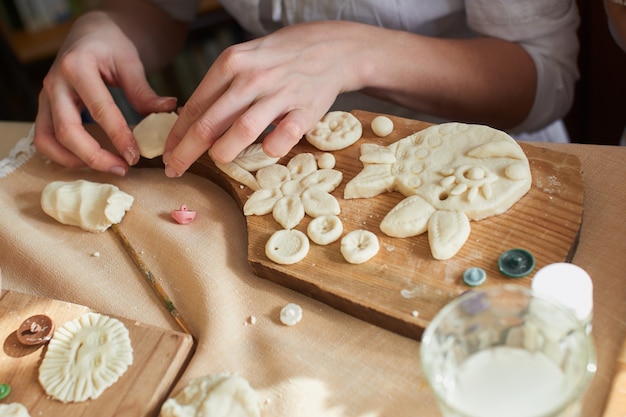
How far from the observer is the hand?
3.29 ft

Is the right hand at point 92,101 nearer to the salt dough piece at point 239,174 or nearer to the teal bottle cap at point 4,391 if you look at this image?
the salt dough piece at point 239,174

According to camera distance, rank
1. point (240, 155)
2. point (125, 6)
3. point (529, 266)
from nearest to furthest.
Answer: point (529, 266) → point (240, 155) → point (125, 6)

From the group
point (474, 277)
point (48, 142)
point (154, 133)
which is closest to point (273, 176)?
point (154, 133)

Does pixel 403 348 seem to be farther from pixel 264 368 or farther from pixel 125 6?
pixel 125 6

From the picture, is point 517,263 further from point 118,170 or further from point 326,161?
point 118,170

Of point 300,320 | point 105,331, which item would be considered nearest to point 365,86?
point 300,320

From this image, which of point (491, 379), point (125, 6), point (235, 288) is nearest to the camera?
point (491, 379)

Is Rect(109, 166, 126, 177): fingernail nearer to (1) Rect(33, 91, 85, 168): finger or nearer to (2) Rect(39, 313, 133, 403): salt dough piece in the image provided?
(1) Rect(33, 91, 85, 168): finger

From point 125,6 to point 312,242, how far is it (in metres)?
0.99

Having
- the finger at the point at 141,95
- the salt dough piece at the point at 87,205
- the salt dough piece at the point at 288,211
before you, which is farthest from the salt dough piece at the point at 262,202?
the finger at the point at 141,95

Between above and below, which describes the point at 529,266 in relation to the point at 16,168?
above

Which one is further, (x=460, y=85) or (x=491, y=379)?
(x=460, y=85)

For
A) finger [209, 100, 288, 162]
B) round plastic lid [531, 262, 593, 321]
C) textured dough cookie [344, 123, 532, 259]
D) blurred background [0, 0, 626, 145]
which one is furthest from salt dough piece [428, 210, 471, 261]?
blurred background [0, 0, 626, 145]

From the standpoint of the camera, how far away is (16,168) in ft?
4.06
